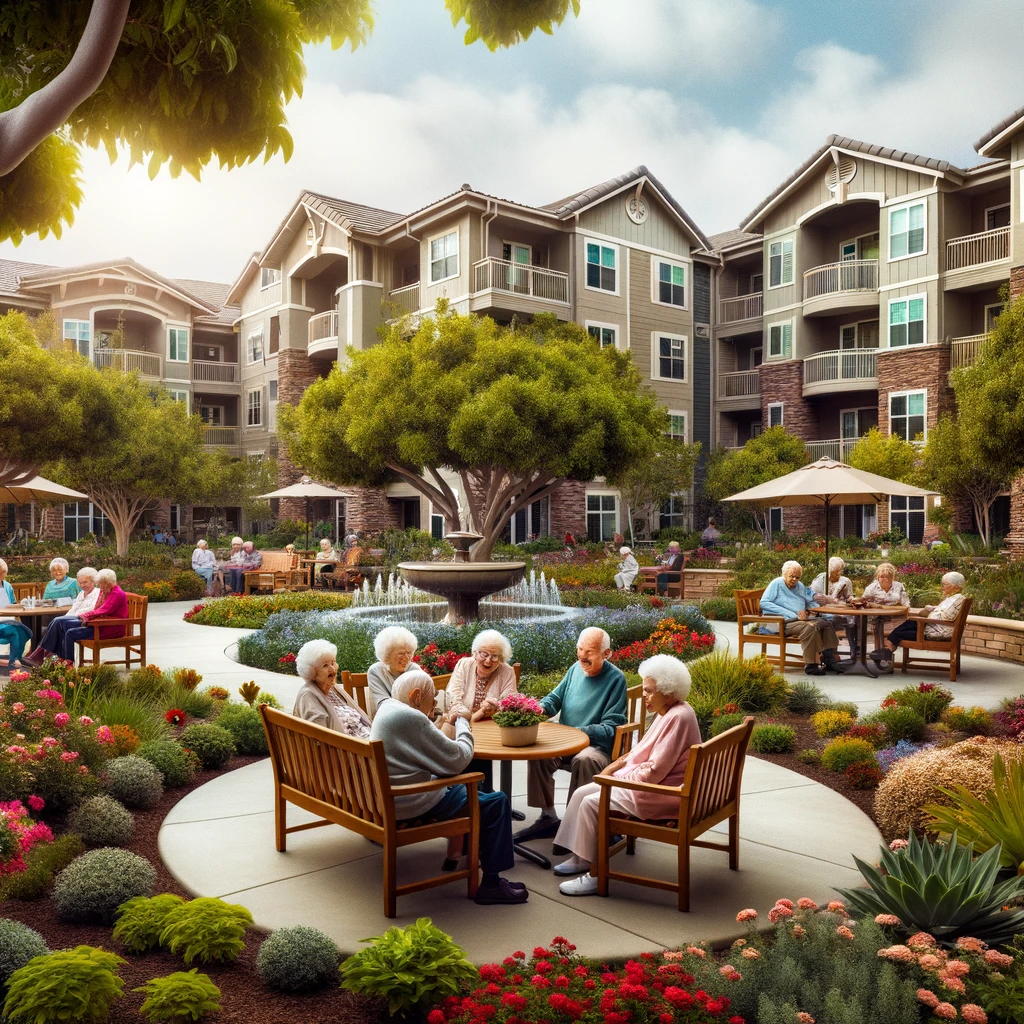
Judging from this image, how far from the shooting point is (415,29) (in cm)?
752

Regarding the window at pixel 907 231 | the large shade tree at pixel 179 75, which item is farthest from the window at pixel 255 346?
the large shade tree at pixel 179 75

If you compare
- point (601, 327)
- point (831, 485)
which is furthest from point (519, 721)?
point (601, 327)

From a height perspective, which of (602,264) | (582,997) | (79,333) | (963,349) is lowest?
(582,997)

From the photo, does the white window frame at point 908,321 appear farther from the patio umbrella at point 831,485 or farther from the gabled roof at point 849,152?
the patio umbrella at point 831,485

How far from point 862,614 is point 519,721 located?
A: 7950 millimetres

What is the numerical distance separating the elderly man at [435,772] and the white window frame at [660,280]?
97.0 feet

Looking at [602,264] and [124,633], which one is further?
[602,264]

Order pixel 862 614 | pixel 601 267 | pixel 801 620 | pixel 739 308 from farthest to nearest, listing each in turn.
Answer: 1. pixel 739 308
2. pixel 601 267
3. pixel 801 620
4. pixel 862 614

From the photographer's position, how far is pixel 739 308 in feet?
118

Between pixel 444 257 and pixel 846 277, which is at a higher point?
pixel 444 257

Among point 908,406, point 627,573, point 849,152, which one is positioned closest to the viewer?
point 627,573

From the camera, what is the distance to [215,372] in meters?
40.2

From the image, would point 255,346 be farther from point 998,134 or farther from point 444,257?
point 998,134

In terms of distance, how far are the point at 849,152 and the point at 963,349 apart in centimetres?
782
